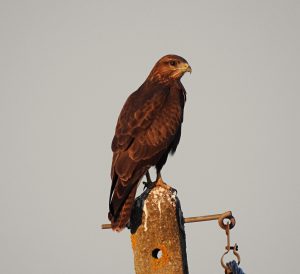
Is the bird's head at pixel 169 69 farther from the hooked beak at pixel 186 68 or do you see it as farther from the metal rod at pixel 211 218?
the metal rod at pixel 211 218

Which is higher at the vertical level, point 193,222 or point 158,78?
point 158,78

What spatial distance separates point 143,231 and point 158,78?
4.54m

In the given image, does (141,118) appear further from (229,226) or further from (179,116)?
(229,226)

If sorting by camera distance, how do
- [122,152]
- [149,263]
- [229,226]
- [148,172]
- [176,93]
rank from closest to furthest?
[149,263] → [229,226] → [122,152] → [148,172] → [176,93]

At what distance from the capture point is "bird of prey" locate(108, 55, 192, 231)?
313 inches

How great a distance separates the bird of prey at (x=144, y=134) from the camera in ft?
26.1

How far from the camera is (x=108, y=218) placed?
24.9ft

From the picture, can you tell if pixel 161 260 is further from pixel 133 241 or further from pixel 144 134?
pixel 144 134

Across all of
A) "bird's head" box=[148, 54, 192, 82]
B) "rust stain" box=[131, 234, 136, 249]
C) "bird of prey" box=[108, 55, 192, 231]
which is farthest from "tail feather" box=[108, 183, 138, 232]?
"bird's head" box=[148, 54, 192, 82]

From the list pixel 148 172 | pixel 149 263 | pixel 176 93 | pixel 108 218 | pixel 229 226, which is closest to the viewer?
pixel 149 263

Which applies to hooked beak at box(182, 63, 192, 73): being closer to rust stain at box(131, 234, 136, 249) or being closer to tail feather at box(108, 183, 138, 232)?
tail feather at box(108, 183, 138, 232)

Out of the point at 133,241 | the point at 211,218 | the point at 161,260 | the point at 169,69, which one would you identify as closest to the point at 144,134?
the point at 169,69

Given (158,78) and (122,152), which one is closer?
(122,152)

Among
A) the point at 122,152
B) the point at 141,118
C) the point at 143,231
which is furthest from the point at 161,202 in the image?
the point at 141,118
